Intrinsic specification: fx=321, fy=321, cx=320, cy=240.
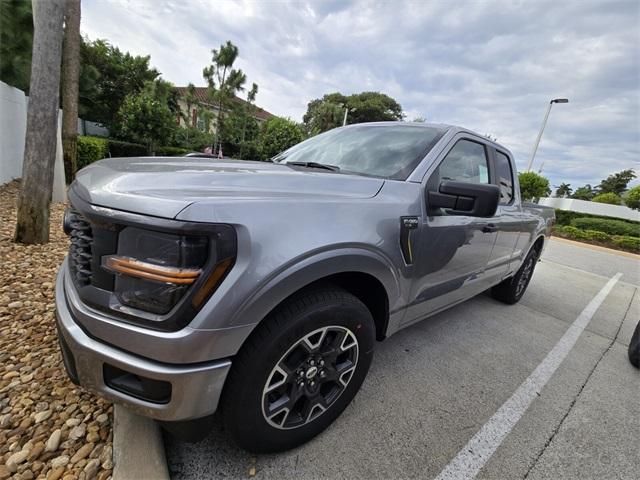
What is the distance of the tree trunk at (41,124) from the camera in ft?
10.8

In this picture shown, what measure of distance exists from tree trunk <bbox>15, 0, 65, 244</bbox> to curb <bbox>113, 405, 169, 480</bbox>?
10.4 feet

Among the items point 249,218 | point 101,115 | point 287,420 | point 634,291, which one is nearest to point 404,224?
point 249,218

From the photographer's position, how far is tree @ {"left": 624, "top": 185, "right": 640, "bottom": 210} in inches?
1064

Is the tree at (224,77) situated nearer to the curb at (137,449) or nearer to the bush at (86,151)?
the bush at (86,151)

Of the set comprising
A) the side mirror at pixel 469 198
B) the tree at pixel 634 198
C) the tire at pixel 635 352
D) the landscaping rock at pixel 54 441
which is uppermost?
the tree at pixel 634 198

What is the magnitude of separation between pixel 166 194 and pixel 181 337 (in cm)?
51

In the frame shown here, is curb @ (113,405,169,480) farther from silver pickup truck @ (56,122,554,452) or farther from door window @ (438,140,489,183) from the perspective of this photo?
door window @ (438,140,489,183)

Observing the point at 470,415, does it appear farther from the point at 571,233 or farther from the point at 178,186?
the point at 571,233

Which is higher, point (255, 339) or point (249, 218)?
point (249, 218)

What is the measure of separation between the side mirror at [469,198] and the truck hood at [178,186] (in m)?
0.45

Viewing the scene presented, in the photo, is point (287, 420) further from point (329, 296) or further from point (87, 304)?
point (87, 304)

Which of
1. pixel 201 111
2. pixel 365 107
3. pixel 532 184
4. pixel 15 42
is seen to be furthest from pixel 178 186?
pixel 365 107

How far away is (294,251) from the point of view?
131 cm

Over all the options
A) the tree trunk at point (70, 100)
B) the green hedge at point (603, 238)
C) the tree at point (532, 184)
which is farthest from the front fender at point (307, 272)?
the tree at point (532, 184)
